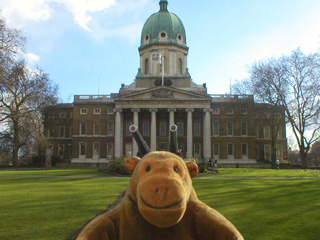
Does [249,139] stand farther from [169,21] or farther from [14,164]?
[14,164]

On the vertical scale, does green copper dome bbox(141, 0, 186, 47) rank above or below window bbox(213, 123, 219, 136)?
above

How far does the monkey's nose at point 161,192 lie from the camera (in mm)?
2750

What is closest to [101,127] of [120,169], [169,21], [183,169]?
[169,21]

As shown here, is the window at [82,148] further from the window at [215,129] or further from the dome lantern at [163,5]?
the dome lantern at [163,5]

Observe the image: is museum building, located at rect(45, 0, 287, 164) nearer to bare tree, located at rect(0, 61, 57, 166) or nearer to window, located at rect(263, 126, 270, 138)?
window, located at rect(263, 126, 270, 138)

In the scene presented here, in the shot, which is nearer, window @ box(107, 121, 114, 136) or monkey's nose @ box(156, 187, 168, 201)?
monkey's nose @ box(156, 187, 168, 201)

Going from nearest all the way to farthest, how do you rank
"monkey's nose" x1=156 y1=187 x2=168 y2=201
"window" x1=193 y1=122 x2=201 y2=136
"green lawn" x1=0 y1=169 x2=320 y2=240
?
"monkey's nose" x1=156 y1=187 x2=168 y2=201
"green lawn" x1=0 y1=169 x2=320 y2=240
"window" x1=193 y1=122 x2=201 y2=136

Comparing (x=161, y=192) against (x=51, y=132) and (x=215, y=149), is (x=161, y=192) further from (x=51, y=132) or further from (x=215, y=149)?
(x=51, y=132)

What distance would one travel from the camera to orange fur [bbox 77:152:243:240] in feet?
9.11

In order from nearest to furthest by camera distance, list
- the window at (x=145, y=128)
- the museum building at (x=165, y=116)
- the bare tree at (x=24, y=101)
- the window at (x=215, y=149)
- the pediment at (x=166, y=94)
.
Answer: the bare tree at (x=24, y=101), the pediment at (x=166, y=94), the museum building at (x=165, y=116), the window at (x=145, y=128), the window at (x=215, y=149)

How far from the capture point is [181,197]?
2.82 metres

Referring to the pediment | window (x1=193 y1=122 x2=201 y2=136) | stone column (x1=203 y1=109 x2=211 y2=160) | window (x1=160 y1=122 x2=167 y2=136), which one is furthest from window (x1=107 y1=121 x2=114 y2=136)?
stone column (x1=203 y1=109 x2=211 y2=160)

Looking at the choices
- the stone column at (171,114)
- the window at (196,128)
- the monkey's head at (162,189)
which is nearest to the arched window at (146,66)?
the stone column at (171,114)

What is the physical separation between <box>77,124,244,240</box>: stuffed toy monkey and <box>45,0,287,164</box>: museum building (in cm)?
4285
